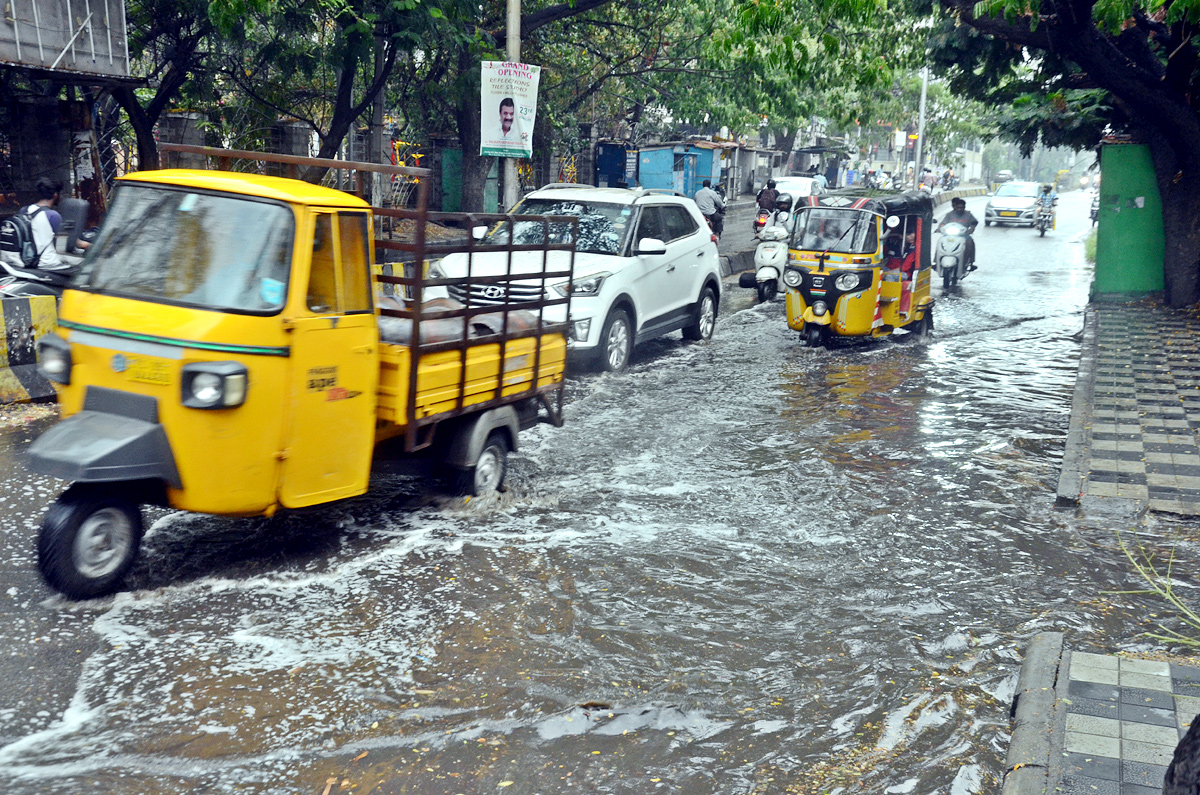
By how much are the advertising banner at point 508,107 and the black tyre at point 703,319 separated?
299 cm

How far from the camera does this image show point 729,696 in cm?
442

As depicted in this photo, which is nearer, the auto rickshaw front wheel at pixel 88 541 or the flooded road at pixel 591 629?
the flooded road at pixel 591 629

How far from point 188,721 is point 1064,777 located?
3.14 metres

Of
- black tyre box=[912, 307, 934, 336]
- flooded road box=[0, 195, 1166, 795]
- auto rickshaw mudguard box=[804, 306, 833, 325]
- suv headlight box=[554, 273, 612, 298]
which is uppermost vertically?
suv headlight box=[554, 273, 612, 298]

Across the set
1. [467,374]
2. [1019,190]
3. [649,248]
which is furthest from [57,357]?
[1019,190]

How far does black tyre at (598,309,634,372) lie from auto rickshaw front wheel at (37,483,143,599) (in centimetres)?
641

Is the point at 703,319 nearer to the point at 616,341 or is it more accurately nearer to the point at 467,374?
the point at 616,341

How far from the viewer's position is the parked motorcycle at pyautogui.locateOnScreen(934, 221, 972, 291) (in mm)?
20672

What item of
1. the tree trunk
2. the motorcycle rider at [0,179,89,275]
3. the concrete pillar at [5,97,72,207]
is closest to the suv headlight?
the motorcycle rider at [0,179,89,275]

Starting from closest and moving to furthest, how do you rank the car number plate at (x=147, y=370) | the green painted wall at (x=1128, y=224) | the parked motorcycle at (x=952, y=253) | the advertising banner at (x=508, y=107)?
the car number plate at (x=147, y=370) < the advertising banner at (x=508, y=107) < the green painted wall at (x=1128, y=224) < the parked motorcycle at (x=952, y=253)

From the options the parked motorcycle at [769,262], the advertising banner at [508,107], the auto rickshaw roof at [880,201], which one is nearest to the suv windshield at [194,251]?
the advertising banner at [508,107]

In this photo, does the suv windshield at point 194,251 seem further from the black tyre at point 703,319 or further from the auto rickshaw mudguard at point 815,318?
the auto rickshaw mudguard at point 815,318

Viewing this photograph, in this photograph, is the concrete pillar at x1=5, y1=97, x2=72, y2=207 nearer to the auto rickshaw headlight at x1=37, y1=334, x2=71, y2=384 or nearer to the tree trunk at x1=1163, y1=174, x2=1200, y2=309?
the auto rickshaw headlight at x1=37, y1=334, x2=71, y2=384

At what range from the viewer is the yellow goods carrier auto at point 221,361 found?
478 centimetres
